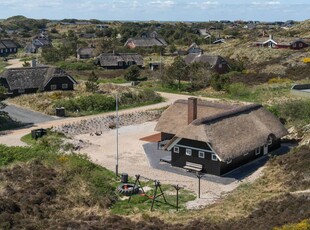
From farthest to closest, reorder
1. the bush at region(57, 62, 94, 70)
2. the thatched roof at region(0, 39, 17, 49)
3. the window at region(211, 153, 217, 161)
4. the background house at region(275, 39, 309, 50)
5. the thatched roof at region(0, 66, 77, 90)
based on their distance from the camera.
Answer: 1. the thatched roof at region(0, 39, 17, 49)
2. the background house at region(275, 39, 309, 50)
3. the bush at region(57, 62, 94, 70)
4. the thatched roof at region(0, 66, 77, 90)
5. the window at region(211, 153, 217, 161)

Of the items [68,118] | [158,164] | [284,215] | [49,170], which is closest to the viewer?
[284,215]

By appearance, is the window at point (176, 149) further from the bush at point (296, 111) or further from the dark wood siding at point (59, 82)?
the dark wood siding at point (59, 82)

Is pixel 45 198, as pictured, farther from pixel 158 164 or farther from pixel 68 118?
pixel 68 118

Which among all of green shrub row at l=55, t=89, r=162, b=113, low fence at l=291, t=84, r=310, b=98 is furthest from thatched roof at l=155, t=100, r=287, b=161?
low fence at l=291, t=84, r=310, b=98

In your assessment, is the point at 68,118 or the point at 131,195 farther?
the point at 68,118

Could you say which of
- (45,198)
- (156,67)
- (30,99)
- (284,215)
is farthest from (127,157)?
(156,67)

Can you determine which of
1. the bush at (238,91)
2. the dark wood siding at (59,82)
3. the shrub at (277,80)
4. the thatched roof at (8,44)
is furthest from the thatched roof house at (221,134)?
the thatched roof at (8,44)

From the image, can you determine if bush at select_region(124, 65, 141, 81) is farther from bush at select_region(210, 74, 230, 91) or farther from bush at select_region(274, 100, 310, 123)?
bush at select_region(274, 100, 310, 123)
